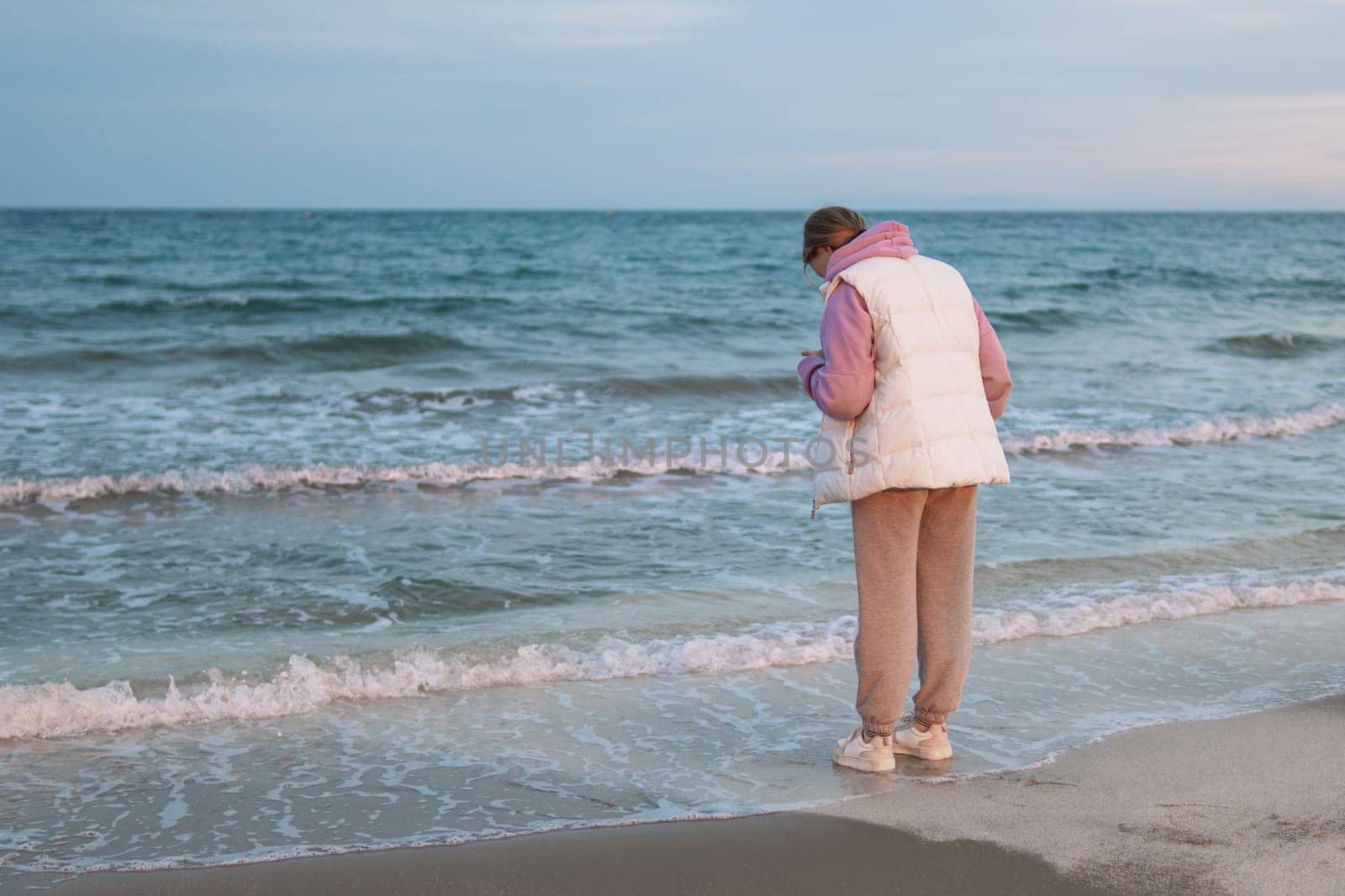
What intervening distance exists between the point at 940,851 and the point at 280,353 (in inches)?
553

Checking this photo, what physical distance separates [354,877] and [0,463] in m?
7.11

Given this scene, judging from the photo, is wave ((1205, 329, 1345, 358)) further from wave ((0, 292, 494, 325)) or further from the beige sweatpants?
the beige sweatpants

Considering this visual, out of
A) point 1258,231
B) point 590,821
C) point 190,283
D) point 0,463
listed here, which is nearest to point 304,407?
point 0,463

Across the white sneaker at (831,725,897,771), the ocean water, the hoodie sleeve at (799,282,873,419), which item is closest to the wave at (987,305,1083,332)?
the ocean water

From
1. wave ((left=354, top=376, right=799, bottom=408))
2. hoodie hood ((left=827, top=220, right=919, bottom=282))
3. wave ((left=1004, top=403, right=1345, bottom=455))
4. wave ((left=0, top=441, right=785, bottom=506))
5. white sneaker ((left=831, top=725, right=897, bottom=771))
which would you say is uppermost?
hoodie hood ((left=827, top=220, right=919, bottom=282))

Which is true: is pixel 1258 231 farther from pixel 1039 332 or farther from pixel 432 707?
pixel 432 707

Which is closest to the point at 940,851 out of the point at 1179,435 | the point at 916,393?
the point at 916,393

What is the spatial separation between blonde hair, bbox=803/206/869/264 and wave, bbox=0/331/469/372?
40.7ft

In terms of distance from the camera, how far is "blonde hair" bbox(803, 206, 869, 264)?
134 inches

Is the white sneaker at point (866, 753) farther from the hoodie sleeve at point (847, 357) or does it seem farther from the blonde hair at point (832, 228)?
the blonde hair at point (832, 228)

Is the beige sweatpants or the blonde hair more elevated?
the blonde hair

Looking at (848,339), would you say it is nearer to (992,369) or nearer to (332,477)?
(992,369)

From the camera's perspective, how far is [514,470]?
29.1 feet

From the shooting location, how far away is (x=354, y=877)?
Answer: 302 cm
